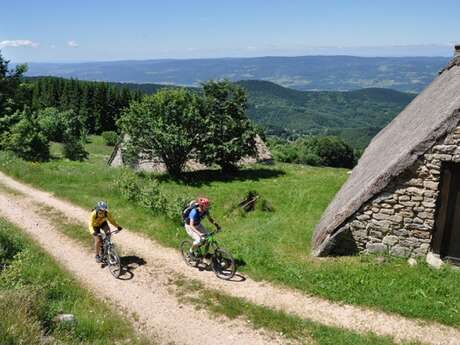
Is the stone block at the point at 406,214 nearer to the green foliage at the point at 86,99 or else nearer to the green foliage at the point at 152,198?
the green foliage at the point at 152,198

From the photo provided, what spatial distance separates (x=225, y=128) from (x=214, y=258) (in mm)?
22784

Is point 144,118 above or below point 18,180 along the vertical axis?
above

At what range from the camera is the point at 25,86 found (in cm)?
4862

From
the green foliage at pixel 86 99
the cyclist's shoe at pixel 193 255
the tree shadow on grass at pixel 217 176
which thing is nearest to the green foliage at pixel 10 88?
the tree shadow on grass at pixel 217 176

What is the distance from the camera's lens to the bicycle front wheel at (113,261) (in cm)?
1399

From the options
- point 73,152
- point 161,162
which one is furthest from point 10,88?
point 161,162

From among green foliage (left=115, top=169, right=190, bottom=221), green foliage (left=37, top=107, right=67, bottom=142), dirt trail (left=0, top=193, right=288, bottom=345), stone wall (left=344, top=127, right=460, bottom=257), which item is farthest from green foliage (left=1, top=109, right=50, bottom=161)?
stone wall (left=344, top=127, right=460, bottom=257)

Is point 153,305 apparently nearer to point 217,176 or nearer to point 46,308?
point 46,308

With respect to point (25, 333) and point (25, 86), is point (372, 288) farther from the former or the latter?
point (25, 86)

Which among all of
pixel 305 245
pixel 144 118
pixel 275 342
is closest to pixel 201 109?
pixel 144 118

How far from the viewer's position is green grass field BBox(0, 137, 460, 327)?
11781 millimetres

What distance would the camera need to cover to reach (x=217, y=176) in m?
36.1

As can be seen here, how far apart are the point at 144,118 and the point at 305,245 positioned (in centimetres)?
2142

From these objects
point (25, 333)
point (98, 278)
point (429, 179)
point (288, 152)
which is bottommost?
point (288, 152)
